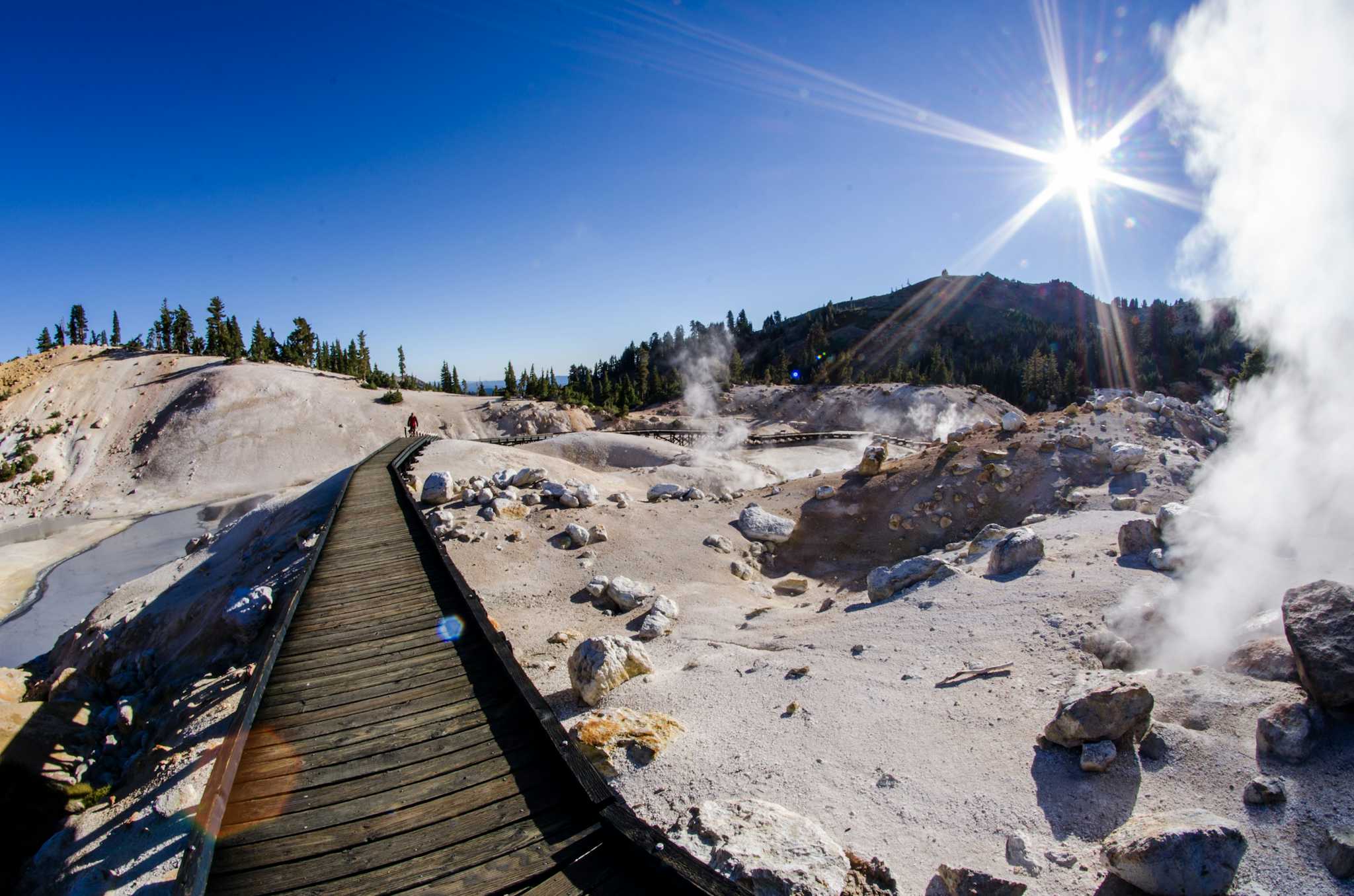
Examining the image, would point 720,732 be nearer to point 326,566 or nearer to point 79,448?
point 326,566

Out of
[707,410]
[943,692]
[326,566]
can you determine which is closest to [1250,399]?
[943,692]

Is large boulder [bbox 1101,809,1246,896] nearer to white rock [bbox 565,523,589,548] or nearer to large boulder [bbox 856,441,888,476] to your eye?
white rock [bbox 565,523,589,548]

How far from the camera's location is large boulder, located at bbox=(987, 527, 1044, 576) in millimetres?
8727

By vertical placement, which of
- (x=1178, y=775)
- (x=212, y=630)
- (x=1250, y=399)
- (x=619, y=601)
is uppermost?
(x=1250, y=399)

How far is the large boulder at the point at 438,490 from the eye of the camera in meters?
15.7

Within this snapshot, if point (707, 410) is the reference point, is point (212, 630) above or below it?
below

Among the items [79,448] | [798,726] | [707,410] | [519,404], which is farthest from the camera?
[707,410]

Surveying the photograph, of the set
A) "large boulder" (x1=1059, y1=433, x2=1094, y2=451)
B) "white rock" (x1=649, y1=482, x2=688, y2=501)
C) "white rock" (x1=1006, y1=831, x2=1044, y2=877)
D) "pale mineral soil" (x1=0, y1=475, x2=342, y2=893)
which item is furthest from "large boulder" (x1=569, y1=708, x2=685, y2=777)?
"large boulder" (x1=1059, y1=433, x2=1094, y2=451)

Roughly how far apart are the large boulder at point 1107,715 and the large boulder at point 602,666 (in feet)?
14.2

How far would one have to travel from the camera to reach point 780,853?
3846mm

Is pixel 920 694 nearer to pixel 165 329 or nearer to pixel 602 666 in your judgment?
pixel 602 666

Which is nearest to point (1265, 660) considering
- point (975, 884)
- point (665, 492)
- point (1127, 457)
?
point (975, 884)

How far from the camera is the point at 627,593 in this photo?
33.4 feet

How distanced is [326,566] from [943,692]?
953cm
